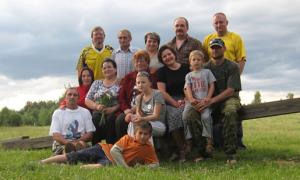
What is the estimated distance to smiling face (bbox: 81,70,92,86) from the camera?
11.5 meters

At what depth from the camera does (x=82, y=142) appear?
10.1m

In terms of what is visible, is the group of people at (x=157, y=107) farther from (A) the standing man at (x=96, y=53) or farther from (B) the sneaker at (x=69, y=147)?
(A) the standing man at (x=96, y=53)

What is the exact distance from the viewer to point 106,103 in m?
10.7

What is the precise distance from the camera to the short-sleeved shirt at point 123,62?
11680 millimetres

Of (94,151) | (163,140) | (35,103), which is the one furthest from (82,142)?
(35,103)

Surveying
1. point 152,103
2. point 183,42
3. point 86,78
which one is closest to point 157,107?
point 152,103

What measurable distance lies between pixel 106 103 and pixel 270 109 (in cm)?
362

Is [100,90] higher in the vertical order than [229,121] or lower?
higher

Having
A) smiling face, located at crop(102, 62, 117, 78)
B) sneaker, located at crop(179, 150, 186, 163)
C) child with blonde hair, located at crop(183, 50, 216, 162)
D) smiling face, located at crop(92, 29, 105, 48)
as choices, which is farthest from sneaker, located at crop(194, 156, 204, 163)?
smiling face, located at crop(92, 29, 105, 48)

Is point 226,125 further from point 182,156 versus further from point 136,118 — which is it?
point 136,118

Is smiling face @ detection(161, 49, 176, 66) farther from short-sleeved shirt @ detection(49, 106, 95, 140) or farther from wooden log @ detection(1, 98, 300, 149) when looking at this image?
short-sleeved shirt @ detection(49, 106, 95, 140)

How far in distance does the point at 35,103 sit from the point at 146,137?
104535 mm

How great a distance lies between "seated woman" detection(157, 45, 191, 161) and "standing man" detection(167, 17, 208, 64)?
61 cm

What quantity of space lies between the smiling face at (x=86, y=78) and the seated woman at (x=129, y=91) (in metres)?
1.17
